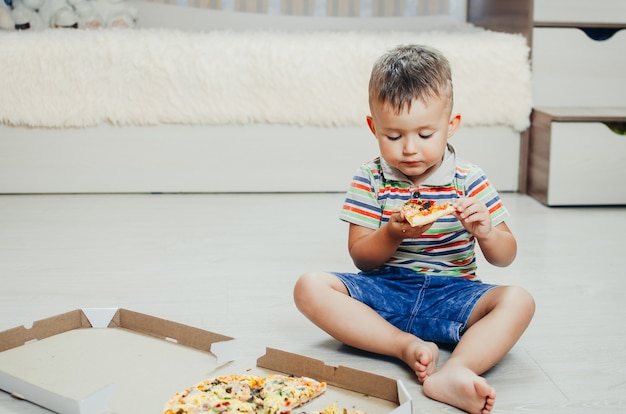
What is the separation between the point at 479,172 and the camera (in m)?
1.26

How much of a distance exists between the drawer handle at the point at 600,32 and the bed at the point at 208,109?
0.75 ft

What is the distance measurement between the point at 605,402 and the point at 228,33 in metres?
1.80

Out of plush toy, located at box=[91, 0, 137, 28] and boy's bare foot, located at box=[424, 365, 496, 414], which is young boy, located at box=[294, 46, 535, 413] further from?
plush toy, located at box=[91, 0, 137, 28]

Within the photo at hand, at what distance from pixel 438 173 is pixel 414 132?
4.4 inches

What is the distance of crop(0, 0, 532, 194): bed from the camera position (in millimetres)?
2281

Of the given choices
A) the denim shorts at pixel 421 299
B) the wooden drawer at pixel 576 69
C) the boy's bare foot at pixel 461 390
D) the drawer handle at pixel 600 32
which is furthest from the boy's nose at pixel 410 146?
the drawer handle at pixel 600 32

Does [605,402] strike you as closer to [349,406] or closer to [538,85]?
[349,406]

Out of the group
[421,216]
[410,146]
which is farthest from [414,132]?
[421,216]

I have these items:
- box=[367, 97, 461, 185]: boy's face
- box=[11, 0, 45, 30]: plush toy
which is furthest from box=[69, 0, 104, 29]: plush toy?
box=[367, 97, 461, 185]: boy's face

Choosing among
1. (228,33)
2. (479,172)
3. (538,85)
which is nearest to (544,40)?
(538,85)

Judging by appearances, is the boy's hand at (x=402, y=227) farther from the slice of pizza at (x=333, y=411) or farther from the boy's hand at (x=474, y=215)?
the slice of pizza at (x=333, y=411)

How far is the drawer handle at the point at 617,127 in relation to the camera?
2.21 meters

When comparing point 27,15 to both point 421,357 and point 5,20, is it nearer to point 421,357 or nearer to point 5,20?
point 5,20

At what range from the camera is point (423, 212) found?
43.9 inches
